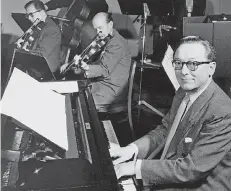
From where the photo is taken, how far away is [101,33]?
12.9ft

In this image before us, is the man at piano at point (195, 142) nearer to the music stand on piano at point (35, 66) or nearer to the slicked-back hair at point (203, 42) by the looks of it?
the slicked-back hair at point (203, 42)

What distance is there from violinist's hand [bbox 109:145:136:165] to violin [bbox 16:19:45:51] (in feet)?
10.5

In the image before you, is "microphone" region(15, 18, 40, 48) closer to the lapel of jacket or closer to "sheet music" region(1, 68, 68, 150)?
"sheet music" region(1, 68, 68, 150)

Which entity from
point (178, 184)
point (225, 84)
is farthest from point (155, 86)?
point (178, 184)

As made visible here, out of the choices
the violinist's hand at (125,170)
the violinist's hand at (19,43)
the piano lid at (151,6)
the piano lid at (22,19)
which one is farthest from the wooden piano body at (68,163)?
the piano lid at (22,19)

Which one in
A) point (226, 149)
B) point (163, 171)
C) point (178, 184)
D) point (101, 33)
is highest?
point (101, 33)

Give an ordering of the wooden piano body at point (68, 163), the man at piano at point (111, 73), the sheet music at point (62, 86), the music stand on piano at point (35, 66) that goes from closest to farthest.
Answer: the wooden piano body at point (68, 163) < the sheet music at point (62, 86) < the music stand on piano at point (35, 66) < the man at piano at point (111, 73)

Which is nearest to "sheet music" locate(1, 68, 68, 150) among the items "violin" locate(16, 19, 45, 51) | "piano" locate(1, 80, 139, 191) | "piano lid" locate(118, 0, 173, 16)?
"piano" locate(1, 80, 139, 191)

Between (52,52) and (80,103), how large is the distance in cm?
275

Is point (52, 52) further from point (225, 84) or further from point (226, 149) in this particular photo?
point (226, 149)

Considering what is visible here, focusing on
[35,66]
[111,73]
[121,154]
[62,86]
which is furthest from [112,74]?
[121,154]

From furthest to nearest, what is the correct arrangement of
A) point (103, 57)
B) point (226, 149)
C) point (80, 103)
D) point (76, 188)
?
point (103, 57) → point (80, 103) → point (226, 149) → point (76, 188)

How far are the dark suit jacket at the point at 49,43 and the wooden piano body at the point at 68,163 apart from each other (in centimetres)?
296

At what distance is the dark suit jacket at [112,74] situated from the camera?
353 centimetres
